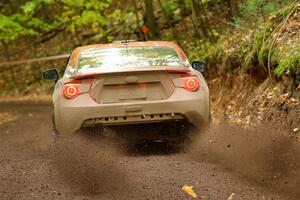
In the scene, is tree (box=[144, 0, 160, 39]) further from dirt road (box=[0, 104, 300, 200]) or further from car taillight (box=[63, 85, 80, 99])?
car taillight (box=[63, 85, 80, 99])

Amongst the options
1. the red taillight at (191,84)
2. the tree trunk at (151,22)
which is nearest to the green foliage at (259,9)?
the red taillight at (191,84)

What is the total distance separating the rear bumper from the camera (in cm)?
682

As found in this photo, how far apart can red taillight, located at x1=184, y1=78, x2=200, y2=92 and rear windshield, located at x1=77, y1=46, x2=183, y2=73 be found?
286 millimetres

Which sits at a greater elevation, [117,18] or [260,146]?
[260,146]

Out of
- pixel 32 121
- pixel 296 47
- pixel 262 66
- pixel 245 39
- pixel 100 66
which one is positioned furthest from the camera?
pixel 32 121

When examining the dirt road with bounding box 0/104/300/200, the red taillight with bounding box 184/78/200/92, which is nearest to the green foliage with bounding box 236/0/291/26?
the dirt road with bounding box 0/104/300/200

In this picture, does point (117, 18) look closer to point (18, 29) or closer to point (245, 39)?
point (18, 29)

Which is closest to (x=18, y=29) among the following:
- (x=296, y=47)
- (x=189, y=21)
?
(x=189, y=21)

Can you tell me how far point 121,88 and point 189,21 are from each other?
14.4 metres

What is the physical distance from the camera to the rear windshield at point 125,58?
7.04m

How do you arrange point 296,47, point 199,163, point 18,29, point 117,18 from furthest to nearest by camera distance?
point 117,18, point 18,29, point 296,47, point 199,163

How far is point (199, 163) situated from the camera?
262 inches

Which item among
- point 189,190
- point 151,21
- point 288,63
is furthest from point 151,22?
point 189,190

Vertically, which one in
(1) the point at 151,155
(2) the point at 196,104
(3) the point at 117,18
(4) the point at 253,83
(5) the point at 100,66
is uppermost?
(5) the point at 100,66
